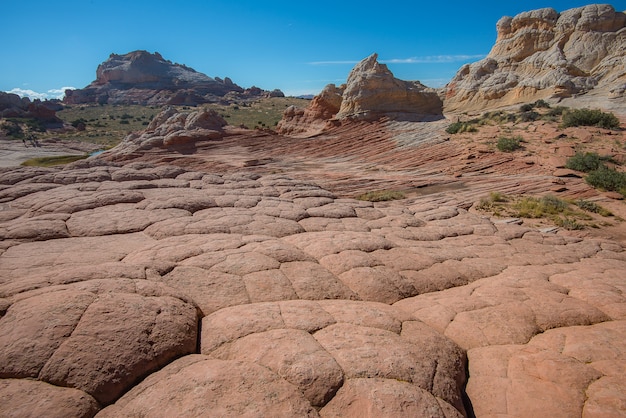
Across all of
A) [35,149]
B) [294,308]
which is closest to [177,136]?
[35,149]

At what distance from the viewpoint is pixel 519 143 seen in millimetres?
18828

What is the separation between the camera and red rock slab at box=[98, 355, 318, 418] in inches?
94.7

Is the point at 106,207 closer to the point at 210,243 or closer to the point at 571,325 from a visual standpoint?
→ the point at 210,243

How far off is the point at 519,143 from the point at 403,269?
55.5ft

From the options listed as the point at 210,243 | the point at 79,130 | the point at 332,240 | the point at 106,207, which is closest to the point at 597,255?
the point at 332,240

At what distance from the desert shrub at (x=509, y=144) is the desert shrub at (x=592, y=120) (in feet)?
13.8

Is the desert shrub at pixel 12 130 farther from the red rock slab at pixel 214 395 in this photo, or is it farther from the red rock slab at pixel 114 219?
the red rock slab at pixel 214 395

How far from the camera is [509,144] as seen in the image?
18312 mm

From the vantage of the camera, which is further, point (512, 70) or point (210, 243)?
point (512, 70)

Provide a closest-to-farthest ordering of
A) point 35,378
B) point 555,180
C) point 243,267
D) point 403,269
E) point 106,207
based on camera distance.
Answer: point 35,378 → point 243,267 → point 403,269 → point 106,207 → point 555,180

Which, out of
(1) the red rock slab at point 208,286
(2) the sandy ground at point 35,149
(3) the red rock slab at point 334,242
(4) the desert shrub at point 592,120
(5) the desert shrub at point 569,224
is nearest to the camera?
(1) the red rock slab at point 208,286

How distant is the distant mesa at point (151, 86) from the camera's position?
8488 cm

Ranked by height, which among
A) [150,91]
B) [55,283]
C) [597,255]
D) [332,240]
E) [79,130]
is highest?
[150,91]

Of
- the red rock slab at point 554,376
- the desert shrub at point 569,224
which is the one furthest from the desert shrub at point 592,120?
the red rock slab at point 554,376
